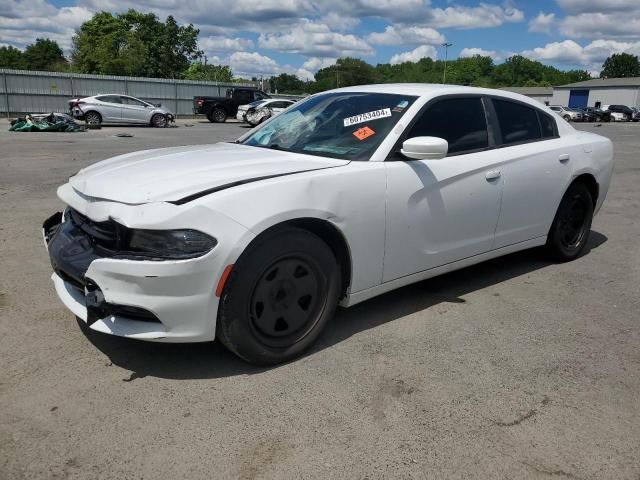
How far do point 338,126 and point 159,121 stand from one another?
23.1 meters

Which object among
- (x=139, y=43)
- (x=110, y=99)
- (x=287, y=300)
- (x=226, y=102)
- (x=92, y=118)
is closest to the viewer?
(x=287, y=300)

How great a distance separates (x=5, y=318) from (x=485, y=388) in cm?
305

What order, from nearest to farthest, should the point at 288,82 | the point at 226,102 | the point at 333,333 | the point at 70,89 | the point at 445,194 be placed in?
the point at 333,333 → the point at 445,194 → the point at 226,102 → the point at 70,89 → the point at 288,82

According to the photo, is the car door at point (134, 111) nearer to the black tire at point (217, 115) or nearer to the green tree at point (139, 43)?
the black tire at point (217, 115)

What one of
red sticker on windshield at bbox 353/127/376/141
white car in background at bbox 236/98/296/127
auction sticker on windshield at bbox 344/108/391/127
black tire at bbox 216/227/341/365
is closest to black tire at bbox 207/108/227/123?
white car in background at bbox 236/98/296/127

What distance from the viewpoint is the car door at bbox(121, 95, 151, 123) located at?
24047 millimetres

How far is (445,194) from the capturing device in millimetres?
3664

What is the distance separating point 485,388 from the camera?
115 inches

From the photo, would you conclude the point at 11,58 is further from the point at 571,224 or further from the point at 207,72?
the point at 571,224

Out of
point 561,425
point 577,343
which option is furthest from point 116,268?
point 577,343

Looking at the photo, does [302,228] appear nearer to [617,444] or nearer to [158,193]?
[158,193]

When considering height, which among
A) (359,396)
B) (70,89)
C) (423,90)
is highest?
(70,89)

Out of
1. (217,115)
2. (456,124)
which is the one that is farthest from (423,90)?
(217,115)

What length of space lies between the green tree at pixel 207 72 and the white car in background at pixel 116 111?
49991 millimetres
